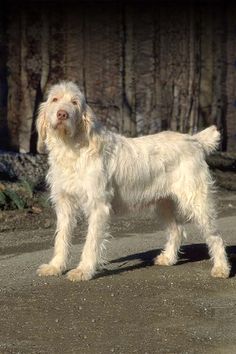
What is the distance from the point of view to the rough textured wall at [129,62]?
1402cm

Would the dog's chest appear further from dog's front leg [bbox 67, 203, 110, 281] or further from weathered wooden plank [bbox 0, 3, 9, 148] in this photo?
weathered wooden plank [bbox 0, 3, 9, 148]

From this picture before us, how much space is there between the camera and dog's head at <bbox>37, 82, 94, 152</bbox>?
8812 millimetres

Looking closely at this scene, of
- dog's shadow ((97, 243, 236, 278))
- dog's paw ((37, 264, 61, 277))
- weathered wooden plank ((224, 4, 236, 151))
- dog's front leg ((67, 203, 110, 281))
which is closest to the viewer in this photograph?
dog's front leg ((67, 203, 110, 281))

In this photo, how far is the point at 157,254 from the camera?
408 inches

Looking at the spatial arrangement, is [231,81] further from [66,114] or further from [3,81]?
[66,114]

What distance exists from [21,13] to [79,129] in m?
5.24

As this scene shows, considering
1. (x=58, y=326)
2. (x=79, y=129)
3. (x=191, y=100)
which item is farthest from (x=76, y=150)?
(x=191, y=100)

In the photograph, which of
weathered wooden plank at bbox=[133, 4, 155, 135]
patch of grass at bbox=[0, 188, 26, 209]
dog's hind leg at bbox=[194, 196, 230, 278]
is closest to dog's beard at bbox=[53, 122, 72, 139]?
dog's hind leg at bbox=[194, 196, 230, 278]

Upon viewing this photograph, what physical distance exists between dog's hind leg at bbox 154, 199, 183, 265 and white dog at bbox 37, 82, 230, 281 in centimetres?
1

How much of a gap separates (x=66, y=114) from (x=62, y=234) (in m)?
1.18

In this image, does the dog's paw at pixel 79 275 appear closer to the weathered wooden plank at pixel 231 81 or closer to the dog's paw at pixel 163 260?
the dog's paw at pixel 163 260

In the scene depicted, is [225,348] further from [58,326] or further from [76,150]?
[76,150]

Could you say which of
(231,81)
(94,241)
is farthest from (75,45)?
(94,241)

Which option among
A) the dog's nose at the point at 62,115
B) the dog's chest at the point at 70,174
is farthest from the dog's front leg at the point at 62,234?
the dog's nose at the point at 62,115
